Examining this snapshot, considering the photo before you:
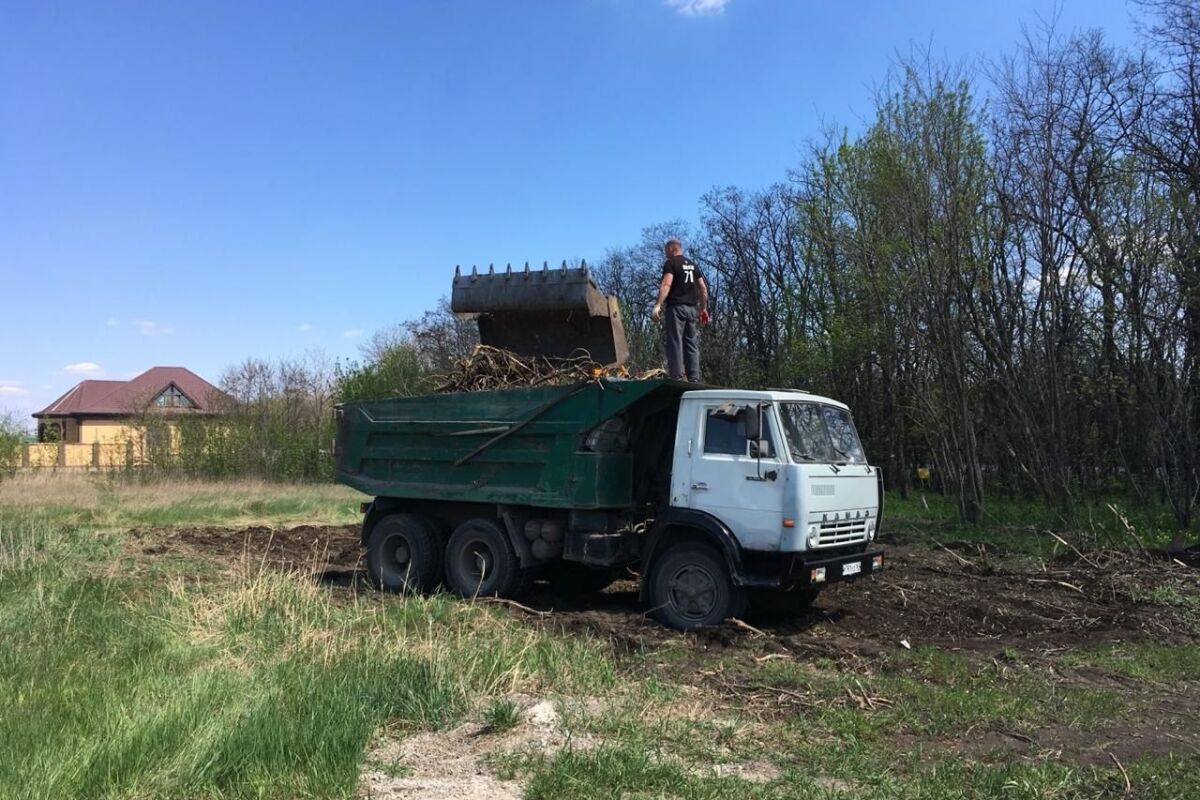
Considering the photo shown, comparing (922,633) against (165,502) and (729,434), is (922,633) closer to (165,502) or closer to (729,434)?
(729,434)

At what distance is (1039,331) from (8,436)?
30027mm

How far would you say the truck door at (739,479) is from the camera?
308 inches

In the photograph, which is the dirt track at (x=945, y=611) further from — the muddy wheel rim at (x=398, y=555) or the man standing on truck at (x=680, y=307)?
the man standing on truck at (x=680, y=307)

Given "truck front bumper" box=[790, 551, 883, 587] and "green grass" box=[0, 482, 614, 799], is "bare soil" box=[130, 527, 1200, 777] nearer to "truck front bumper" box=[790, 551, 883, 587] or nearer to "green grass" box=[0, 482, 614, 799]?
"green grass" box=[0, 482, 614, 799]

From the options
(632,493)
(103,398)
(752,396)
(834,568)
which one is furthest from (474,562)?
(103,398)

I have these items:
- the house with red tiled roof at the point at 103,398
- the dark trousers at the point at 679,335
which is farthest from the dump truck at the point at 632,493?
the house with red tiled roof at the point at 103,398

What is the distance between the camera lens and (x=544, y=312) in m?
10.3

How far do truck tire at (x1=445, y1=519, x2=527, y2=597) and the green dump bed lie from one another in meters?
0.39

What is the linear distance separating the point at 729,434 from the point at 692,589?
4.94ft

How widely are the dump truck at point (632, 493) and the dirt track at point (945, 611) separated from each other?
44 centimetres

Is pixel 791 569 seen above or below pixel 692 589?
above

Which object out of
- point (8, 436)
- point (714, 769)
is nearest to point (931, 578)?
point (714, 769)

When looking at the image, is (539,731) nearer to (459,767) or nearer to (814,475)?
(459,767)

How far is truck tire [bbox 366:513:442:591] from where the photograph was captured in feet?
33.7
